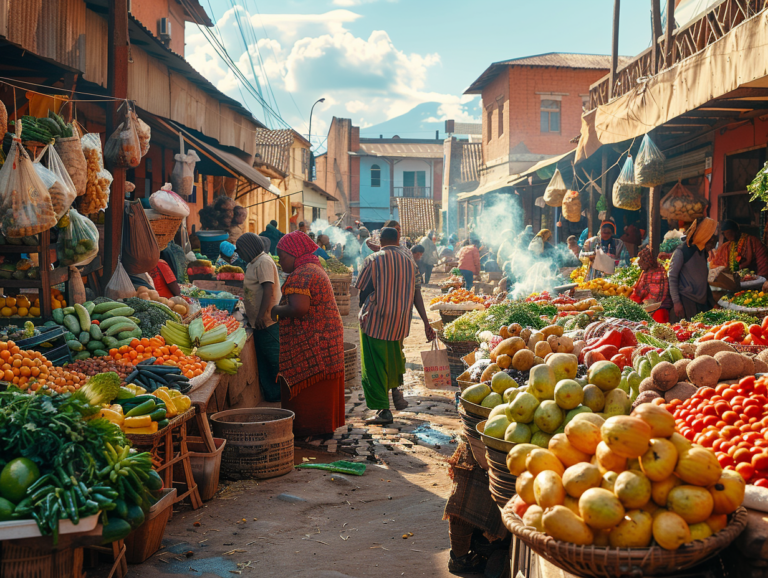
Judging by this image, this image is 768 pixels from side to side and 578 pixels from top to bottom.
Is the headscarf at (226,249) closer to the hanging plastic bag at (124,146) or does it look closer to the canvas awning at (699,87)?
the hanging plastic bag at (124,146)

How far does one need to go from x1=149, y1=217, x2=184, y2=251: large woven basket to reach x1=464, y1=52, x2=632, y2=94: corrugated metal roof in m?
→ 21.2

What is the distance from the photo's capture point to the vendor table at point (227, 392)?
16.2ft

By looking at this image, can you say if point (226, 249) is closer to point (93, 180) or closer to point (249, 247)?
point (249, 247)

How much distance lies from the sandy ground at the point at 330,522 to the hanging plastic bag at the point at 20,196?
7.53 ft

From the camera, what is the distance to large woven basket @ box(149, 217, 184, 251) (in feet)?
24.7

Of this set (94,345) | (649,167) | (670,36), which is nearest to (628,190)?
(649,167)

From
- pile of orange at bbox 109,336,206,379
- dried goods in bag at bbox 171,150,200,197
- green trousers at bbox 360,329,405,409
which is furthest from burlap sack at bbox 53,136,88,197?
dried goods in bag at bbox 171,150,200,197

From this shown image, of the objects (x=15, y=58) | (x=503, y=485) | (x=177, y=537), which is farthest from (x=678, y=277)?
(x=15, y=58)

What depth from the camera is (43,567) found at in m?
2.84

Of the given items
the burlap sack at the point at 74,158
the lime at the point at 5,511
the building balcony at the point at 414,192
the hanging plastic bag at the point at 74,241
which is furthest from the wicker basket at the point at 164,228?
the building balcony at the point at 414,192

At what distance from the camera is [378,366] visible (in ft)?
23.4

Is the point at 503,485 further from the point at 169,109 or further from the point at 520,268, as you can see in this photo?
the point at 520,268

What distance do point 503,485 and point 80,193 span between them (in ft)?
14.2

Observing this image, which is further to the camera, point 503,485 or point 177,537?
point 177,537
